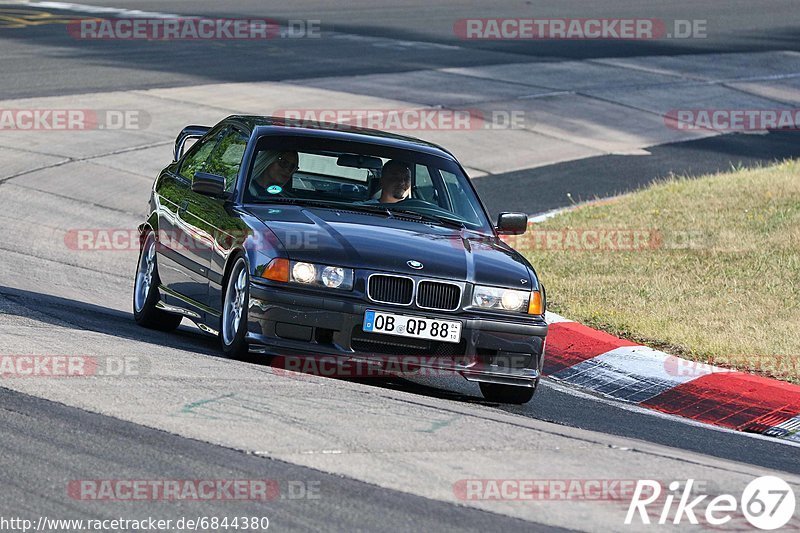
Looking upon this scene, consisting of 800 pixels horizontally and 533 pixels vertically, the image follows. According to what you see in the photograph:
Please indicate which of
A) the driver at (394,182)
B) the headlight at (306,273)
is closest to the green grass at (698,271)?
the driver at (394,182)

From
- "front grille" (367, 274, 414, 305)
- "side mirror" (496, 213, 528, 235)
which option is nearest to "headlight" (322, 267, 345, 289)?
"front grille" (367, 274, 414, 305)

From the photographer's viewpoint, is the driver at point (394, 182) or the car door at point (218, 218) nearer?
the car door at point (218, 218)

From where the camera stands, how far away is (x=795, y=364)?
32.3ft

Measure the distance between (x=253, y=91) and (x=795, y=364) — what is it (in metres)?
14.6

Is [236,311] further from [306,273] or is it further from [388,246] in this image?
[388,246]

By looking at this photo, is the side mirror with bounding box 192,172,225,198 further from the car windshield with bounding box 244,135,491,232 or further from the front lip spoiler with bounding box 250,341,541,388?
the front lip spoiler with bounding box 250,341,541,388

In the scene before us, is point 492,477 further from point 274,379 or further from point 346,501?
point 274,379

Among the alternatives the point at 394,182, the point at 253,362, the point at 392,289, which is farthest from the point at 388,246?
the point at 394,182

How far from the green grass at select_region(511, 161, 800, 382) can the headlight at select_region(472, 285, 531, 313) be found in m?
2.08

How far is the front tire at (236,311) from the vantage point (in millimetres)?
8344

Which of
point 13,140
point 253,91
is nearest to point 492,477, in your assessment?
point 13,140

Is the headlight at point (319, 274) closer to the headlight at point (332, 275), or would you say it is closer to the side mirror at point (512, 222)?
the headlight at point (332, 275)

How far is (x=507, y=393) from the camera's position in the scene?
8.76 meters

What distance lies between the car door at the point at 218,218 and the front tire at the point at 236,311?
157mm
